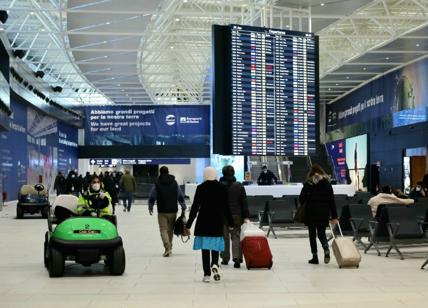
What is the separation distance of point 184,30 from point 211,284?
1226 inches

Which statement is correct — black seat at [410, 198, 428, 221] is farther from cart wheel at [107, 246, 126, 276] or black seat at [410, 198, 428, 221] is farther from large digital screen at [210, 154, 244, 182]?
large digital screen at [210, 154, 244, 182]

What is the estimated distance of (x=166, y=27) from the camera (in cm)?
3494

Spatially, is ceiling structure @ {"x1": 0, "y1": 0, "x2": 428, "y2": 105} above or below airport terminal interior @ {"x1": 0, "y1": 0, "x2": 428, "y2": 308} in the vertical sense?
above

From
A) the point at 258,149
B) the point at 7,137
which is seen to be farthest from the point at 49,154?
the point at 258,149

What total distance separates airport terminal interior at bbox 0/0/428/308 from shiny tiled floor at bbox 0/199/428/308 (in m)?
0.03

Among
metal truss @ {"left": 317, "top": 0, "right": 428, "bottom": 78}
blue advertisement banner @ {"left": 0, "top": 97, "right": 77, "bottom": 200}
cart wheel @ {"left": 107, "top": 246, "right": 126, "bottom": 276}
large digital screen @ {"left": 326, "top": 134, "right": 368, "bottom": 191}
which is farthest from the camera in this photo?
large digital screen @ {"left": 326, "top": 134, "right": 368, "bottom": 191}

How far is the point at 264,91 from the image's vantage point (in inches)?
704

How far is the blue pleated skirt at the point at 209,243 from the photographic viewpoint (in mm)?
8539

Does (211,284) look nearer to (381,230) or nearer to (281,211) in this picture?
(381,230)

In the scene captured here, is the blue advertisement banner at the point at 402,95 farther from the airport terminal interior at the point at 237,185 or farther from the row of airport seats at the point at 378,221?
the row of airport seats at the point at 378,221

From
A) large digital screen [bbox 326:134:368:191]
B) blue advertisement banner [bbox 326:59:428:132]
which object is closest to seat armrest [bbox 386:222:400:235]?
blue advertisement banner [bbox 326:59:428:132]

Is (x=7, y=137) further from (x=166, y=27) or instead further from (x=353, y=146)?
(x=353, y=146)

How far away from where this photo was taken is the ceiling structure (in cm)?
2738

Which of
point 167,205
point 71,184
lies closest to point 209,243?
point 167,205
